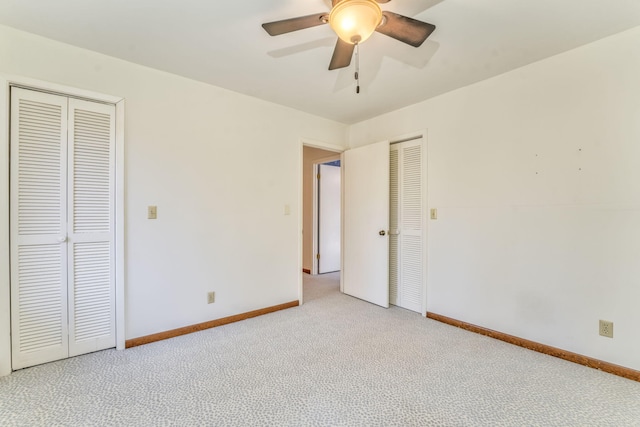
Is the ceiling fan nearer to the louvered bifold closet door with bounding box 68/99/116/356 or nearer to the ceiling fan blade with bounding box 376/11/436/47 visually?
the ceiling fan blade with bounding box 376/11/436/47

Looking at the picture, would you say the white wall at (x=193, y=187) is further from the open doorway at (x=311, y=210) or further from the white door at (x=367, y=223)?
the open doorway at (x=311, y=210)

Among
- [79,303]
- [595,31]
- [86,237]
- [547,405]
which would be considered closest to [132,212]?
[86,237]

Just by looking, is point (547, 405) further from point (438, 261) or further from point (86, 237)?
point (86, 237)

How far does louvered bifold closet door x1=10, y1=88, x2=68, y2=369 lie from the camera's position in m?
1.99

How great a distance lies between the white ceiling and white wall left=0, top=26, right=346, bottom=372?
180 mm

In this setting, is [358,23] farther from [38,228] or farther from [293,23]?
[38,228]

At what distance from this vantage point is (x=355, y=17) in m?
1.33

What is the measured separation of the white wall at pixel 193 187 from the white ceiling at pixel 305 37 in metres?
0.18

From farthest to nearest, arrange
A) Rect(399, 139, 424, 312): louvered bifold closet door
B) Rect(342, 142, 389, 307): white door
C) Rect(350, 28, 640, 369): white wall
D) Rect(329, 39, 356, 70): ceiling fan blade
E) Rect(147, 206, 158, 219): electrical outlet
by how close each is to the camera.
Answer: Rect(342, 142, 389, 307): white door
Rect(399, 139, 424, 312): louvered bifold closet door
Rect(147, 206, 158, 219): electrical outlet
Rect(350, 28, 640, 369): white wall
Rect(329, 39, 356, 70): ceiling fan blade

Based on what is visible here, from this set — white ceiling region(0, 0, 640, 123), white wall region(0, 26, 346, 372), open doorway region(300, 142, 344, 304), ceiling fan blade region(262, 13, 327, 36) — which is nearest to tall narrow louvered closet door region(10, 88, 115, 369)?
white wall region(0, 26, 346, 372)

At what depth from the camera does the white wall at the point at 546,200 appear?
199cm

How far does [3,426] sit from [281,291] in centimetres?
221

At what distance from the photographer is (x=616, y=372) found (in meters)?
1.98

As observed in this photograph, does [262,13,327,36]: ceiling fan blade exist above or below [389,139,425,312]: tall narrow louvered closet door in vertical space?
above
